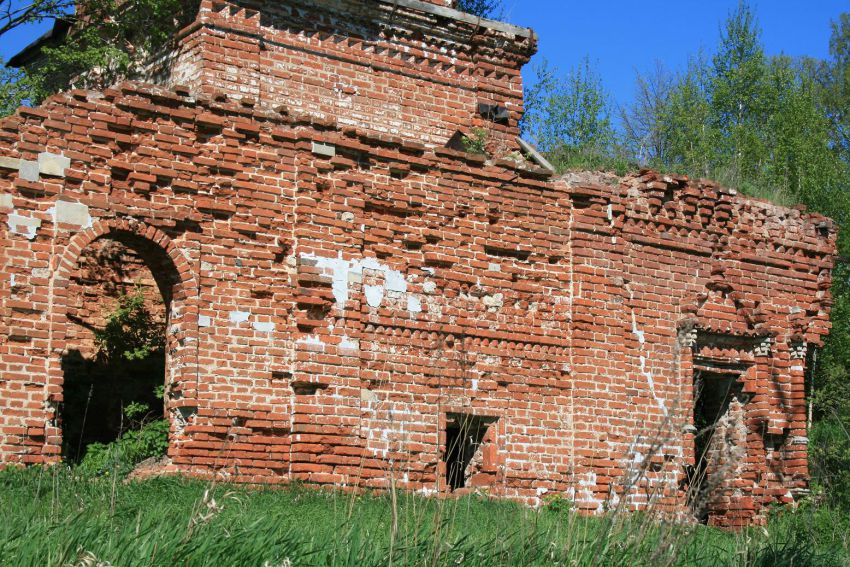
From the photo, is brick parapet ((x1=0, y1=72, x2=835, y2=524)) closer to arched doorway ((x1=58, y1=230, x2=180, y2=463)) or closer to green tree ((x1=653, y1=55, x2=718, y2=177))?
arched doorway ((x1=58, y1=230, x2=180, y2=463))

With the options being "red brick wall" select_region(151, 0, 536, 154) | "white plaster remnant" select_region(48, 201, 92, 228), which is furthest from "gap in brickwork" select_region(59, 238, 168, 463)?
"red brick wall" select_region(151, 0, 536, 154)

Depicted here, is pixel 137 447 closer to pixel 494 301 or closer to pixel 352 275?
pixel 352 275

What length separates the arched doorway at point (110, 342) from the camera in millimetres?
10836

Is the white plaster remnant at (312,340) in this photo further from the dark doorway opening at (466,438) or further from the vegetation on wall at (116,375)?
the vegetation on wall at (116,375)

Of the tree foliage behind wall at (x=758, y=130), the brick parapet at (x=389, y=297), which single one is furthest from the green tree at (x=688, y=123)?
the brick parapet at (x=389, y=297)

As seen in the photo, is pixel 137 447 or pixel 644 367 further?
pixel 644 367

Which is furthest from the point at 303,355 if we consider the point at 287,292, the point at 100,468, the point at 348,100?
the point at 348,100

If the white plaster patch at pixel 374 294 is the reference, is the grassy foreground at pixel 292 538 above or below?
below

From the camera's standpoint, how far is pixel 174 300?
9453mm

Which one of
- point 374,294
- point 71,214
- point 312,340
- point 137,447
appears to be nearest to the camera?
point 71,214

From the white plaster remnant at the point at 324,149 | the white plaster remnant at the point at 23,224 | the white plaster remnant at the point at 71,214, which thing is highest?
the white plaster remnant at the point at 324,149

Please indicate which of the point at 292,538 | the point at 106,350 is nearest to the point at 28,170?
the point at 106,350

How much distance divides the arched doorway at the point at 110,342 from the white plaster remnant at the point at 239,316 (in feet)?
4.80

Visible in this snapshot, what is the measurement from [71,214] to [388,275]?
3.00 meters
